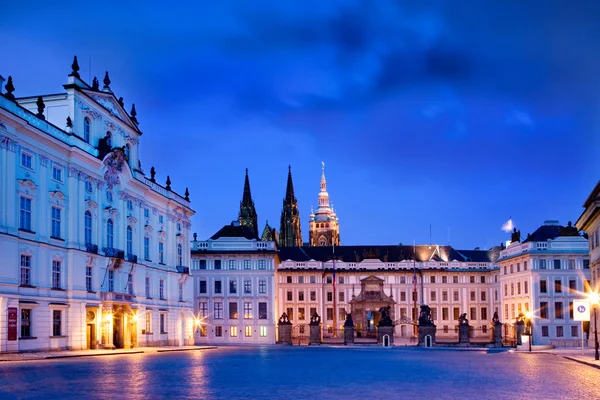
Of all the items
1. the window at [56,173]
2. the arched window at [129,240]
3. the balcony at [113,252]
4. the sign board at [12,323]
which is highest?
the window at [56,173]

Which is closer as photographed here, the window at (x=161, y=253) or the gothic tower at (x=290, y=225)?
the window at (x=161, y=253)

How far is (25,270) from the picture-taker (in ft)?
155

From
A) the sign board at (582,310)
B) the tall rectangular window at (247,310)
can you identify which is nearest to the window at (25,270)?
the sign board at (582,310)

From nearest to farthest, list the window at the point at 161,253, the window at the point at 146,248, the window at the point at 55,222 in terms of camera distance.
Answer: the window at the point at 55,222 → the window at the point at 146,248 → the window at the point at 161,253

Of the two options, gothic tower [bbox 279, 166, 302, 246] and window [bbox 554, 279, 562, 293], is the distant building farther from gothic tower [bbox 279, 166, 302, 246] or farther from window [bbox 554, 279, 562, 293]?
gothic tower [bbox 279, 166, 302, 246]

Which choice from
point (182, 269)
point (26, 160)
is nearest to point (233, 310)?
point (182, 269)

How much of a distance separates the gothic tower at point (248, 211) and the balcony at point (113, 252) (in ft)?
342

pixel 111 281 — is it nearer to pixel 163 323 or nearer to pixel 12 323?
pixel 163 323

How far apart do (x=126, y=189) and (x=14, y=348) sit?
21.3 meters

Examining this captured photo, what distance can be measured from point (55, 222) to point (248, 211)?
117141mm

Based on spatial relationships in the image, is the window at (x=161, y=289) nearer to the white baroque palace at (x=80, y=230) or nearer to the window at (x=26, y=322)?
the white baroque palace at (x=80, y=230)

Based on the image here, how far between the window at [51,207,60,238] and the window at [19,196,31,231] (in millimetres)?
3115

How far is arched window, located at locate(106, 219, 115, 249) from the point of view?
59750mm

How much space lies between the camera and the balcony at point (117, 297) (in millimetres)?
57125
